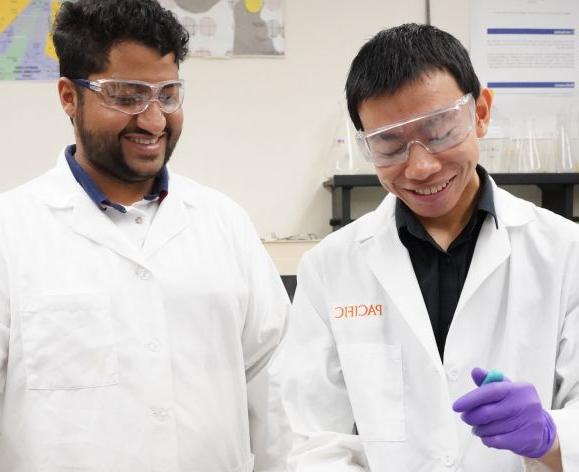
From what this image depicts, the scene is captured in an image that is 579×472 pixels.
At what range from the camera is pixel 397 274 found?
3.57ft

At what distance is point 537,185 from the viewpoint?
2.56 m

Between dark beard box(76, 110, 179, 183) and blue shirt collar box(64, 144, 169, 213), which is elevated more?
dark beard box(76, 110, 179, 183)

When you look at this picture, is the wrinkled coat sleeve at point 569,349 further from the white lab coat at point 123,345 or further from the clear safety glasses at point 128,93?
the clear safety glasses at point 128,93

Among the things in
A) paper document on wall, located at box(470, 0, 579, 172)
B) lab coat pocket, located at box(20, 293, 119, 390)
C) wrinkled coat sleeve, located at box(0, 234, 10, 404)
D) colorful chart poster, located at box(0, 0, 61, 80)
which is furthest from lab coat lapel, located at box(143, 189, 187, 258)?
paper document on wall, located at box(470, 0, 579, 172)

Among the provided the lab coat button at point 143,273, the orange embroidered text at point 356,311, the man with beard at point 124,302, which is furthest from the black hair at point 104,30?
the orange embroidered text at point 356,311

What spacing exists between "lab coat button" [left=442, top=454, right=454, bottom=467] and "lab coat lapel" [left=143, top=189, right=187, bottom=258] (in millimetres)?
743

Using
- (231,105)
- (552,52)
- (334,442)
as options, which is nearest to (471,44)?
(552,52)

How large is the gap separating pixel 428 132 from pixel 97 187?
0.80m

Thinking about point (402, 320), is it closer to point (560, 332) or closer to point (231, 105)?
point (560, 332)

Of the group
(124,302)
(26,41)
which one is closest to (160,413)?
(124,302)

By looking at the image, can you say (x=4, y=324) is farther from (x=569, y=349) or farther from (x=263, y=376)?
(x=569, y=349)

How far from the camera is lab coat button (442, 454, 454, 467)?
0.99m

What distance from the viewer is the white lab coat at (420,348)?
995 millimetres

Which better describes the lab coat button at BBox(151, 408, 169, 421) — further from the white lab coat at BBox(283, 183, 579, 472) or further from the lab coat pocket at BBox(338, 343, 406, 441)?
the lab coat pocket at BBox(338, 343, 406, 441)
